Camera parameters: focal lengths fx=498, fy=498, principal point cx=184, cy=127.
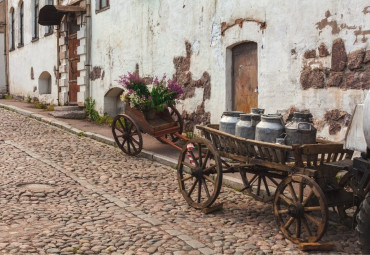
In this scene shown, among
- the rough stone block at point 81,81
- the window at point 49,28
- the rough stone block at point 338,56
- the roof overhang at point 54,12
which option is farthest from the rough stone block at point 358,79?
the window at point 49,28

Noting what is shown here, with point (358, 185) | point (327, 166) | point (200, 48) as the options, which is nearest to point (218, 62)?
point (200, 48)

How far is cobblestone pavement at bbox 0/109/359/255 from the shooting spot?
4.22 m

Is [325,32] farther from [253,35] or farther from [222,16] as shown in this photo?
[222,16]

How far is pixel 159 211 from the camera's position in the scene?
17.4 feet

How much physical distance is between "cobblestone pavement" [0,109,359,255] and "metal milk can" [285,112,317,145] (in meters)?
0.86

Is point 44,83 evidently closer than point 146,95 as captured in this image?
No

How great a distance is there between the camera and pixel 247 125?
516 centimetres

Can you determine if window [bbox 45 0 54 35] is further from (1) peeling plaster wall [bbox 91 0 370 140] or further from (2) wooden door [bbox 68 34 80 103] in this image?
(1) peeling plaster wall [bbox 91 0 370 140]

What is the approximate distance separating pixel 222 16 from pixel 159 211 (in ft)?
16.0

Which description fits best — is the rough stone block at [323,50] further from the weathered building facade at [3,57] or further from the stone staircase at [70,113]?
the weathered building facade at [3,57]

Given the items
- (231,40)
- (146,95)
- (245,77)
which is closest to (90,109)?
(146,95)

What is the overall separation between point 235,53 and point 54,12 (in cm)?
824

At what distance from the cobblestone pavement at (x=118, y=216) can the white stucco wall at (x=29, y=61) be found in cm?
969

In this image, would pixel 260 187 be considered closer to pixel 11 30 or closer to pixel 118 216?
pixel 118 216
